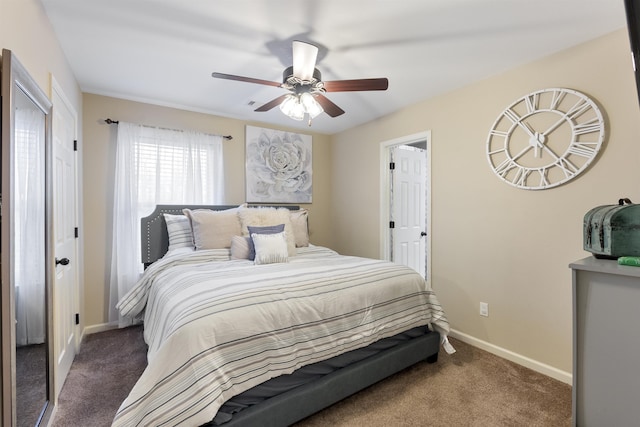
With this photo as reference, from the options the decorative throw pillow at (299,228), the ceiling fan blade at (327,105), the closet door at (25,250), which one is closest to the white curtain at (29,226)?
the closet door at (25,250)

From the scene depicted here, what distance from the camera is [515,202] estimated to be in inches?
95.3

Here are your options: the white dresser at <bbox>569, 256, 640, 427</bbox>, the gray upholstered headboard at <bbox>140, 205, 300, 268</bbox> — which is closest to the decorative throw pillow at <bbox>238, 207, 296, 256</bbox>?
the gray upholstered headboard at <bbox>140, 205, 300, 268</bbox>

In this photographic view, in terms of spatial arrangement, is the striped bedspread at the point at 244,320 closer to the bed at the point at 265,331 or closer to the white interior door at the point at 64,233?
the bed at the point at 265,331

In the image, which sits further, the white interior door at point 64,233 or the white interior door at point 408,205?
the white interior door at point 408,205

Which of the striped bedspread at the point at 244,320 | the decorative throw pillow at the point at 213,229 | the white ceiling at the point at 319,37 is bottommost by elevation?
the striped bedspread at the point at 244,320

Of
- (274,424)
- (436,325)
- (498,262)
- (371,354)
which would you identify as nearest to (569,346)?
(498,262)

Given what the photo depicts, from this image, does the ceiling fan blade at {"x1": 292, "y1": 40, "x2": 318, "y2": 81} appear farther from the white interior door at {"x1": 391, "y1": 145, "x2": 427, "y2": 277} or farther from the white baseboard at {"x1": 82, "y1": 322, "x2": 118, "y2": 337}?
the white baseboard at {"x1": 82, "y1": 322, "x2": 118, "y2": 337}

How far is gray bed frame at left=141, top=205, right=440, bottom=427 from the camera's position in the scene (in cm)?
148

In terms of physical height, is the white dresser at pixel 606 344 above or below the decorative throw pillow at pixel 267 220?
below

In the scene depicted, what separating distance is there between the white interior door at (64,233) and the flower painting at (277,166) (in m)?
1.81

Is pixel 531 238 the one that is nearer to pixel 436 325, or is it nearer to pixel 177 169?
pixel 436 325

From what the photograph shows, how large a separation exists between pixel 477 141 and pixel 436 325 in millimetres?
1681

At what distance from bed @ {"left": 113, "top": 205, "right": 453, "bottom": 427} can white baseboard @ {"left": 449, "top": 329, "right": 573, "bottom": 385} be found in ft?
1.94

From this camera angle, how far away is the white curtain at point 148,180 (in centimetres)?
301
